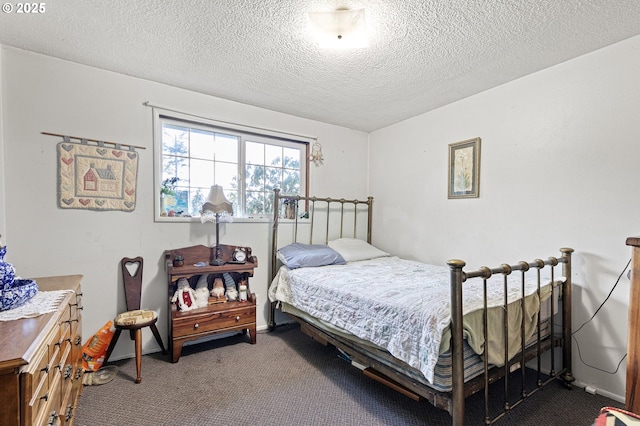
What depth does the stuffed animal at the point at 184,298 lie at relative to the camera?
2.49 metres

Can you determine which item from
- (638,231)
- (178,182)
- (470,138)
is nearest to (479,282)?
(638,231)

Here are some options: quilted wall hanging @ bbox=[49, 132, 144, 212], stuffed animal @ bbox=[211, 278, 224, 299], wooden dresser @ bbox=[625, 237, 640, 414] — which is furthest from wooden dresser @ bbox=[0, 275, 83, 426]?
wooden dresser @ bbox=[625, 237, 640, 414]

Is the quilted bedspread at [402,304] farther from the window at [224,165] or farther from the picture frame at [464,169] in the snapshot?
the window at [224,165]

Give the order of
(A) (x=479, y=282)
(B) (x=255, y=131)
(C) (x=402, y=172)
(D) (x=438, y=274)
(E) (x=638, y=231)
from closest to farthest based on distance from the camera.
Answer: (E) (x=638, y=231) → (A) (x=479, y=282) → (D) (x=438, y=274) → (B) (x=255, y=131) → (C) (x=402, y=172)

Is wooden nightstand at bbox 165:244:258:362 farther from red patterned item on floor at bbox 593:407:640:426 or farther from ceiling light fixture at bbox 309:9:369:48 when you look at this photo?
red patterned item on floor at bbox 593:407:640:426

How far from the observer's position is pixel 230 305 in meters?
2.69

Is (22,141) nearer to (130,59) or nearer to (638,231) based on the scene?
(130,59)

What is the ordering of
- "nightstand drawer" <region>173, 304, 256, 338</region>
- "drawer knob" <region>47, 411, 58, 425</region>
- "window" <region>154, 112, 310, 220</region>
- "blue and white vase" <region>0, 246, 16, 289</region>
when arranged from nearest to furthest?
"drawer knob" <region>47, 411, 58, 425</region>
"blue and white vase" <region>0, 246, 16, 289</region>
"nightstand drawer" <region>173, 304, 256, 338</region>
"window" <region>154, 112, 310, 220</region>

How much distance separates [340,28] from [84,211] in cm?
239

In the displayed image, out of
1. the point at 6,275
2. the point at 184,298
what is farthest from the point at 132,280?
the point at 6,275

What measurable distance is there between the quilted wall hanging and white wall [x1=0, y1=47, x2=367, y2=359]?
56mm

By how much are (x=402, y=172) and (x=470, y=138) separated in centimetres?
89

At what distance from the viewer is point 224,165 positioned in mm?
3127

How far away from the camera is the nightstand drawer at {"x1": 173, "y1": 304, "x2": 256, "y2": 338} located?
2.42 metres
